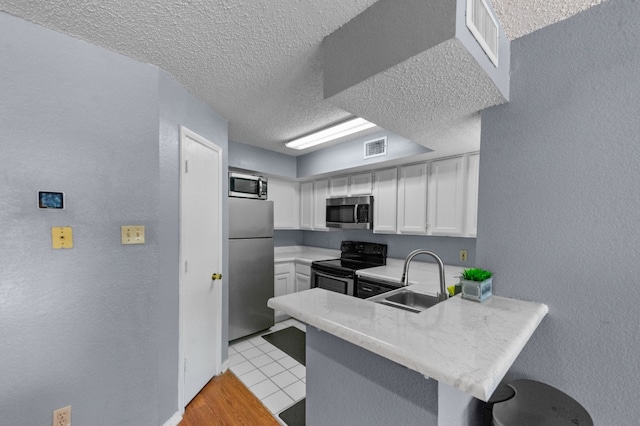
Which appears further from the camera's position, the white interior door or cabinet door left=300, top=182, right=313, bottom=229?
cabinet door left=300, top=182, right=313, bottom=229

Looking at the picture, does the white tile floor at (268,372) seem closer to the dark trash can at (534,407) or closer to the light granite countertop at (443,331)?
the light granite countertop at (443,331)

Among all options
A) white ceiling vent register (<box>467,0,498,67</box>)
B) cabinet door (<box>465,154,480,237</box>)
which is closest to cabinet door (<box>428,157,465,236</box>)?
cabinet door (<box>465,154,480,237</box>)

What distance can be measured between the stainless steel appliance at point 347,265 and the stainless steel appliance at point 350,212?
0.46 metres

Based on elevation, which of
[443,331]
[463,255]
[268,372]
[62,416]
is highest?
[443,331]

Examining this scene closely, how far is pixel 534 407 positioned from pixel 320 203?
3179 mm

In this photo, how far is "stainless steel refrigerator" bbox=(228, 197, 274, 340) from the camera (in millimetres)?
2887

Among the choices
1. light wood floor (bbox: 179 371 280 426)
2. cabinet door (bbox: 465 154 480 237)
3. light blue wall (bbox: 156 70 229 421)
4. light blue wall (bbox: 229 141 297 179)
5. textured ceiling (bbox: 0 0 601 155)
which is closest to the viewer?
textured ceiling (bbox: 0 0 601 155)

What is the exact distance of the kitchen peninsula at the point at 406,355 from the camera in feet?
2.25

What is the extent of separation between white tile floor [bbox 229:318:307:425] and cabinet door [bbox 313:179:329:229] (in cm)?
178

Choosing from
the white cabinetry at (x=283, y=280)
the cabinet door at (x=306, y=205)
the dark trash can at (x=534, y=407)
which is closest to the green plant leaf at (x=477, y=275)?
the dark trash can at (x=534, y=407)

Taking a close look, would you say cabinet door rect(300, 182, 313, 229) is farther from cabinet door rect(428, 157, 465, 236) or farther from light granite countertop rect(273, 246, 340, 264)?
cabinet door rect(428, 157, 465, 236)

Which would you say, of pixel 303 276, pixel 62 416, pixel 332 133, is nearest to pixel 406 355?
pixel 62 416

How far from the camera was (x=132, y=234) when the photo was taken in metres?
1.54

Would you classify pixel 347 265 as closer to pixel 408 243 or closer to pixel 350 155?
pixel 408 243
